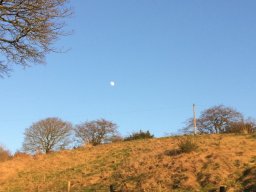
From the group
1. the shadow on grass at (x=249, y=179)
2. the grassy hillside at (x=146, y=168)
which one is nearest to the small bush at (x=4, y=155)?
the grassy hillside at (x=146, y=168)

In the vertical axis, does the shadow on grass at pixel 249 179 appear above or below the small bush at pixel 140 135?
below

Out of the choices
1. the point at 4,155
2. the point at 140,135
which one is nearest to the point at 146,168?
the point at 140,135

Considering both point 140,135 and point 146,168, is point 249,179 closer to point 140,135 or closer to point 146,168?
point 146,168

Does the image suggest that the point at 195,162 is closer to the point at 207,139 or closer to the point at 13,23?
the point at 207,139

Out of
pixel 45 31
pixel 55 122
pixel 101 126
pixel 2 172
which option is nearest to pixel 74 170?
pixel 2 172

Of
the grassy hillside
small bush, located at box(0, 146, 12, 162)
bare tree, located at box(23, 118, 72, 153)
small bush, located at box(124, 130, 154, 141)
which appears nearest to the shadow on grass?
the grassy hillside

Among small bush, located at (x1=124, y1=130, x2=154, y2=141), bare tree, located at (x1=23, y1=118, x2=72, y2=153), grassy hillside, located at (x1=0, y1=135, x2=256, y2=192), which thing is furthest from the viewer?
bare tree, located at (x1=23, y1=118, x2=72, y2=153)

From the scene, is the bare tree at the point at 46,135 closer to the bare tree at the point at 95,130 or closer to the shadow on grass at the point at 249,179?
the bare tree at the point at 95,130

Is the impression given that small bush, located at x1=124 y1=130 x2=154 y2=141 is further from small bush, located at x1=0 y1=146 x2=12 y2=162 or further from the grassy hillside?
small bush, located at x1=0 y1=146 x2=12 y2=162

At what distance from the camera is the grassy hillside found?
1903cm

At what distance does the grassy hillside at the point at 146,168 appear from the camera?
19.0m

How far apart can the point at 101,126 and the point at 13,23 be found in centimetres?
6657

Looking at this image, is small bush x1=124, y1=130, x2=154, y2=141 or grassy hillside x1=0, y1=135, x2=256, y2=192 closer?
grassy hillside x1=0, y1=135, x2=256, y2=192

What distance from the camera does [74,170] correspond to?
26984mm
